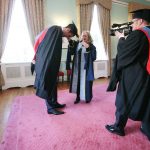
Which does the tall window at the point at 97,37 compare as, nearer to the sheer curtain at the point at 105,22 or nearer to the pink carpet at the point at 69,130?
the sheer curtain at the point at 105,22

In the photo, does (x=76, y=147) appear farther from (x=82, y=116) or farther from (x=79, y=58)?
(x=79, y=58)

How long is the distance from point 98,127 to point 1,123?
4.63 ft

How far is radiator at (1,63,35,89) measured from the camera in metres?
4.85

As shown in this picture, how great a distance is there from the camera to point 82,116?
2834 millimetres

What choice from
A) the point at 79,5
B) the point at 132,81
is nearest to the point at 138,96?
the point at 132,81

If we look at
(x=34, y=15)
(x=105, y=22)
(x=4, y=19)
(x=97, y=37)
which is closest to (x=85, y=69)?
(x=34, y=15)

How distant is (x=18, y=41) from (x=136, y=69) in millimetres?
3901

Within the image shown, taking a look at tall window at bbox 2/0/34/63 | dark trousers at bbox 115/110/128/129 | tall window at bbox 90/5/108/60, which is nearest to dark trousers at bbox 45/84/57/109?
dark trousers at bbox 115/110/128/129

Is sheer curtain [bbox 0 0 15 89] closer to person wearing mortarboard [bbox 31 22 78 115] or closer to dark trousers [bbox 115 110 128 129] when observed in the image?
person wearing mortarboard [bbox 31 22 78 115]

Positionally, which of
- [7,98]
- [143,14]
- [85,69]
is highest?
[143,14]

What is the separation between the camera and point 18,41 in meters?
5.05

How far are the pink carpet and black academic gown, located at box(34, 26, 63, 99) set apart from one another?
0.44m

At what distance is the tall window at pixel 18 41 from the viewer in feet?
16.0

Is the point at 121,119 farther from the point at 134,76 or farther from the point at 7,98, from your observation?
the point at 7,98
